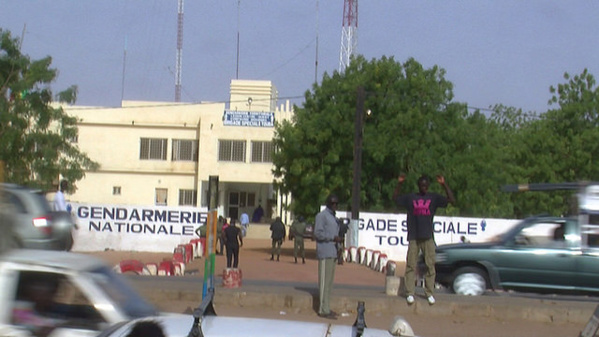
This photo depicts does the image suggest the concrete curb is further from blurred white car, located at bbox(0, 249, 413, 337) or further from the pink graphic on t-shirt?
blurred white car, located at bbox(0, 249, 413, 337)

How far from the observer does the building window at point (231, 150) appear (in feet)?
169

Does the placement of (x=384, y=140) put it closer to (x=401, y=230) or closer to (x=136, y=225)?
(x=401, y=230)

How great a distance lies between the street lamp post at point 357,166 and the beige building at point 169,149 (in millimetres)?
20400

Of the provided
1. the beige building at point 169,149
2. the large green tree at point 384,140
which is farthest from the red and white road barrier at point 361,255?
the beige building at point 169,149

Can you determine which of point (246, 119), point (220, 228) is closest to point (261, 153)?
point (246, 119)

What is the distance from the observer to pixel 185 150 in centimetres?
5244

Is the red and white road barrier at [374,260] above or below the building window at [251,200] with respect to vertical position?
below

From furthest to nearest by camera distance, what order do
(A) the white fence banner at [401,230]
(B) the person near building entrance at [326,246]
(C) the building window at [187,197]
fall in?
(C) the building window at [187,197] → (A) the white fence banner at [401,230] → (B) the person near building entrance at [326,246]

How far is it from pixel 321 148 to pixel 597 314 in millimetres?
25125

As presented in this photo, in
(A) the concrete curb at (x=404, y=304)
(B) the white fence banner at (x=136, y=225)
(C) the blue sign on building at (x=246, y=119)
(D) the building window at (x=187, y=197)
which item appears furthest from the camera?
(D) the building window at (x=187, y=197)

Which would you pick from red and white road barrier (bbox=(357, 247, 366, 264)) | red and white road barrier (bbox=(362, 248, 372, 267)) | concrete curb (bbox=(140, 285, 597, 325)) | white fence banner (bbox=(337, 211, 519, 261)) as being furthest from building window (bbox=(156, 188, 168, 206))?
concrete curb (bbox=(140, 285, 597, 325))

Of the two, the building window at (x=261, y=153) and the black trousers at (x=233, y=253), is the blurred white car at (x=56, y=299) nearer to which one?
the black trousers at (x=233, y=253)

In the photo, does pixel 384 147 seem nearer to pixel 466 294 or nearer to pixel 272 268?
pixel 272 268

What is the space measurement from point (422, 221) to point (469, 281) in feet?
10.7
